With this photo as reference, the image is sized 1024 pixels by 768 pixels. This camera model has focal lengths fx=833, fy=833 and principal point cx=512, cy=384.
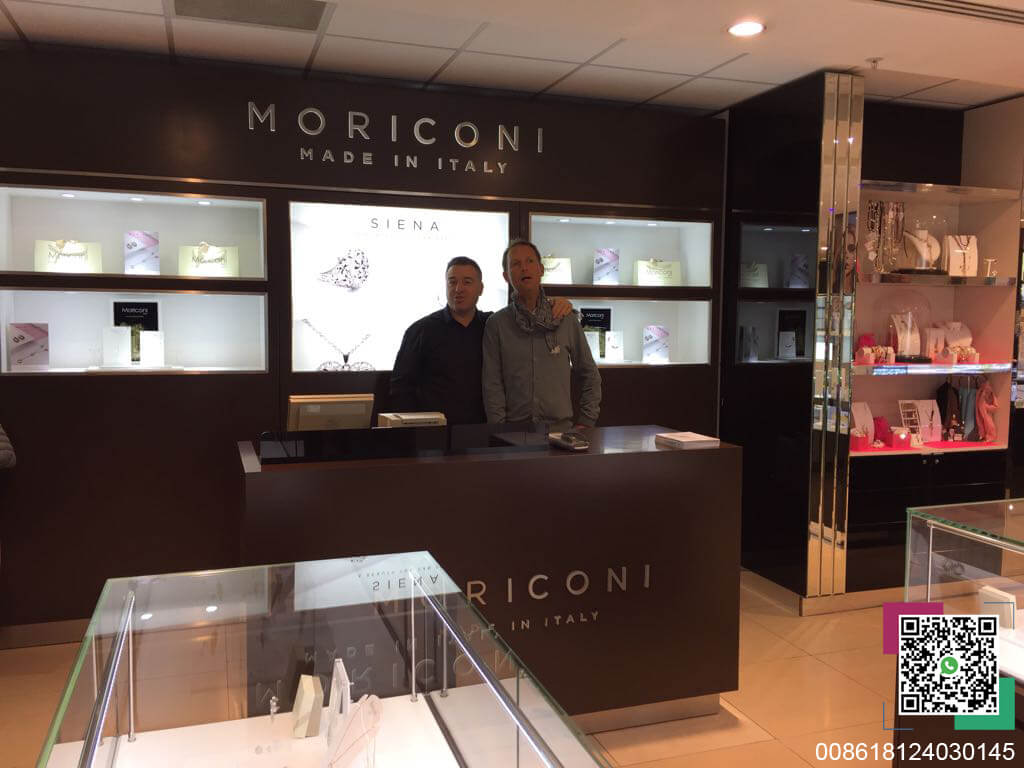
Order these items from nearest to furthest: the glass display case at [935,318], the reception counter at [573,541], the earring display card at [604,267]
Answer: the reception counter at [573,541], the glass display case at [935,318], the earring display card at [604,267]

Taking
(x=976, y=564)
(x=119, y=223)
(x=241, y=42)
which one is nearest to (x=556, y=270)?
(x=241, y=42)

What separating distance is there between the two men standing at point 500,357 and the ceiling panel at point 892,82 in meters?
2.03

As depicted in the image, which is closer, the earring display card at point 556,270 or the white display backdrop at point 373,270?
the white display backdrop at point 373,270

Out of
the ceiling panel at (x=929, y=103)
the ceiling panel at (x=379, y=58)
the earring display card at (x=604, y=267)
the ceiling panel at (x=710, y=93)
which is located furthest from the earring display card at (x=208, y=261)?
the ceiling panel at (x=929, y=103)

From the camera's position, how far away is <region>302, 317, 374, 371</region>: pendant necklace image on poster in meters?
4.43

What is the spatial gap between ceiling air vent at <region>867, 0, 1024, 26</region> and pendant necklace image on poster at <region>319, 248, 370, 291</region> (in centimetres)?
271

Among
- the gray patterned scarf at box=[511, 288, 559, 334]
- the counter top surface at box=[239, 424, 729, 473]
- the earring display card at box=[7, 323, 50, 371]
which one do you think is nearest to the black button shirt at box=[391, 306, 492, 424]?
the gray patterned scarf at box=[511, 288, 559, 334]

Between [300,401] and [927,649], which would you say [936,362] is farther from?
[300,401]

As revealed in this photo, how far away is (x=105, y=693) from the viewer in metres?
1.25

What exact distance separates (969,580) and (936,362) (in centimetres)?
324

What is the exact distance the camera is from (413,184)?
437cm

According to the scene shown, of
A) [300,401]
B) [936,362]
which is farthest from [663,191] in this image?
[300,401]

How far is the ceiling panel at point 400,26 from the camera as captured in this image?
3.53m

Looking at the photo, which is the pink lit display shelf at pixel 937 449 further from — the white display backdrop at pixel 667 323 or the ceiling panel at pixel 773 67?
the ceiling panel at pixel 773 67
